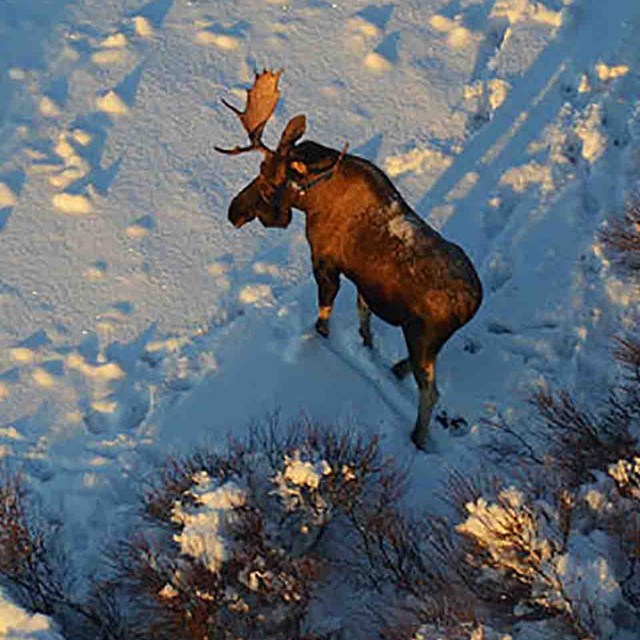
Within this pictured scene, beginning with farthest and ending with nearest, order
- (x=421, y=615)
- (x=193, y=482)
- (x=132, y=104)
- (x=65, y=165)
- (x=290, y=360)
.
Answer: (x=132, y=104)
(x=65, y=165)
(x=290, y=360)
(x=193, y=482)
(x=421, y=615)

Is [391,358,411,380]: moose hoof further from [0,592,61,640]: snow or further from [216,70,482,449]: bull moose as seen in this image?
[0,592,61,640]: snow

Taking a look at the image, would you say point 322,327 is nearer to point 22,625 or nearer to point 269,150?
point 269,150

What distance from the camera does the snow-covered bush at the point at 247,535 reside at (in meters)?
6.77

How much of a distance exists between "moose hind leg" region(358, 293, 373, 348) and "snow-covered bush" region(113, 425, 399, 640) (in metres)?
1.43

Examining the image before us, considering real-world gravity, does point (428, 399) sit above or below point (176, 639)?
above

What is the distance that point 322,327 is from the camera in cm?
948

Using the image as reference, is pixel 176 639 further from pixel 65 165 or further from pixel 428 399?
pixel 65 165

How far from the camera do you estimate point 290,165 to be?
826 centimetres

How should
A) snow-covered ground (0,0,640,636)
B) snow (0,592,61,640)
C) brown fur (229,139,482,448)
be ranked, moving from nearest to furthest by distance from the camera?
snow (0,592,61,640) < brown fur (229,139,482,448) < snow-covered ground (0,0,640,636)

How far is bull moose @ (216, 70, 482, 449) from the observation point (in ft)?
25.8

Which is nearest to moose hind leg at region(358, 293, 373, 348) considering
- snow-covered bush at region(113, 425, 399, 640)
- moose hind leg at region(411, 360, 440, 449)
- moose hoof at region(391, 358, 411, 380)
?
moose hoof at region(391, 358, 411, 380)

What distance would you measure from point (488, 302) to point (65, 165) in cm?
481

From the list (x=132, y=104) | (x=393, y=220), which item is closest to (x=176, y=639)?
(x=393, y=220)

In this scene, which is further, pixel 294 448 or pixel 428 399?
pixel 428 399
